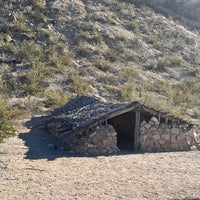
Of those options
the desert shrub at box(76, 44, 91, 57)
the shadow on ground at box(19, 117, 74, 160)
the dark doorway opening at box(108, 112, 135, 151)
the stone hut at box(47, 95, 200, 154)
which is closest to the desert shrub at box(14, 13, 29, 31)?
the desert shrub at box(76, 44, 91, 57)

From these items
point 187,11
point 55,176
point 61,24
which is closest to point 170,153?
point 55,176

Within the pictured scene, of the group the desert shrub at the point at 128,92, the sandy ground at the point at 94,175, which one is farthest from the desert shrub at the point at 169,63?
the sandy ground at the point at 94,175

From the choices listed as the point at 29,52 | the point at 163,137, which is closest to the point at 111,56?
the point at 29,52

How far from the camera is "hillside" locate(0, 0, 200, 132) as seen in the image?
26.8 meters

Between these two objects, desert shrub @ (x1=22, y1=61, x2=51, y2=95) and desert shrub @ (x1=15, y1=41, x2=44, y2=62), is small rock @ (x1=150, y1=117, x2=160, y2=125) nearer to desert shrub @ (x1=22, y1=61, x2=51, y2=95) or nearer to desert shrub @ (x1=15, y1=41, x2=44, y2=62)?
desert shrub @ (x1=22, y1=61, x2=51, y2=95)

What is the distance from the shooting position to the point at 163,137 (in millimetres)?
16609

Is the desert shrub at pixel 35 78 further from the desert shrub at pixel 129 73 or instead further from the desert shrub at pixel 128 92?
the desert shrub at pixel 129 73

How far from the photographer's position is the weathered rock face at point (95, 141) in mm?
15469

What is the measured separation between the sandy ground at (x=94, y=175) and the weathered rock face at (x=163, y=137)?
0.58 metres

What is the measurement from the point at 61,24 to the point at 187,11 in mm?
16211

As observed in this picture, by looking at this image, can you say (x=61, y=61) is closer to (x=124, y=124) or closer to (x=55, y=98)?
(x=55, y=98)

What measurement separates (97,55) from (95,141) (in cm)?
1783

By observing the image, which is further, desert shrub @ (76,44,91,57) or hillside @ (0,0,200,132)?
desert shrub @ (76,44,91,57)

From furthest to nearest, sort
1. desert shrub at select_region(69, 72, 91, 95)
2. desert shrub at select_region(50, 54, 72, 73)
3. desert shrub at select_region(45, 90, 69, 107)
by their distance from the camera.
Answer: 1. desert shrub at select_region(50, 54, 72, 73)
2. desert shrub at select_region(69, 72, 91, 95)
3. desert shrub at select_region(45, 90, 69, 107)
